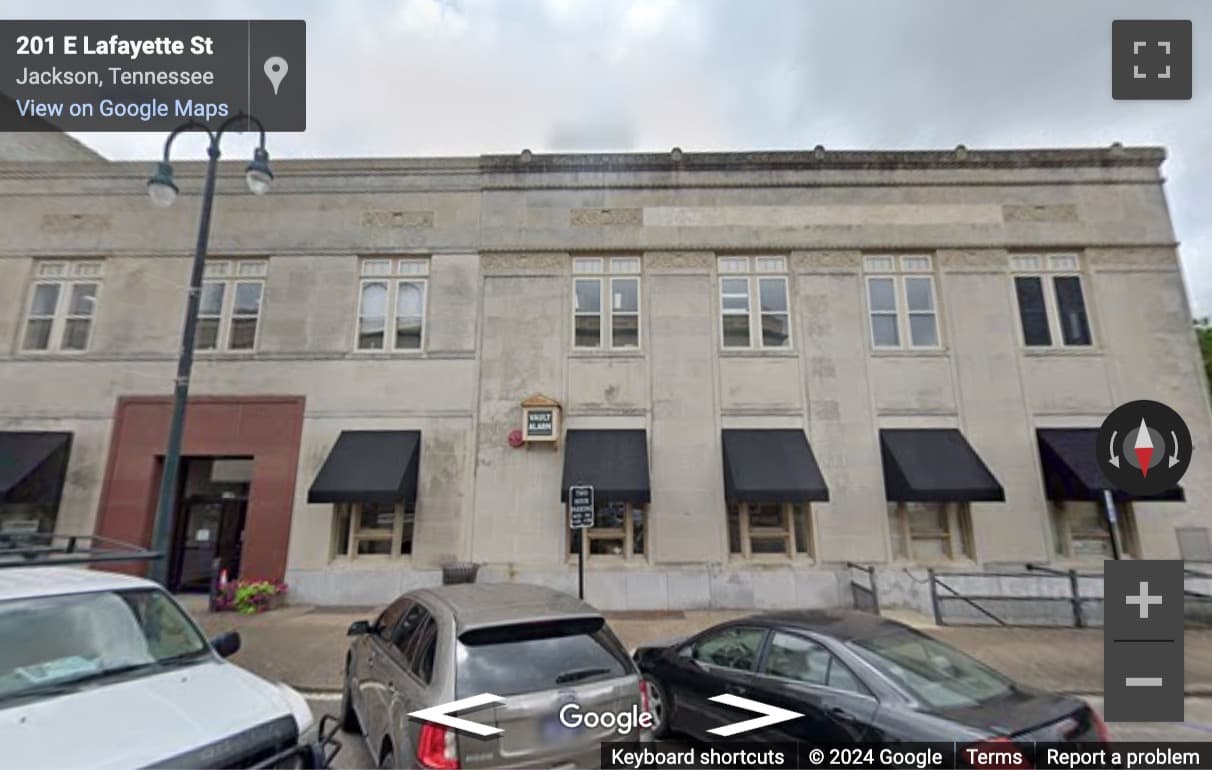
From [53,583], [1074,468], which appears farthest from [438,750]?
[1074,468]

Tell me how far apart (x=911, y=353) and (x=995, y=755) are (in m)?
11.6

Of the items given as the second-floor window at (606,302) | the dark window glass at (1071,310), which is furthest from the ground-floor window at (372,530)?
the dark window glass at (1071,310)

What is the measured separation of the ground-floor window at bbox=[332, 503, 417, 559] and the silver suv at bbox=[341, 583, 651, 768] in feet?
26.9

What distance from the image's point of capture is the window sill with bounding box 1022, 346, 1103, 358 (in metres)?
13.0

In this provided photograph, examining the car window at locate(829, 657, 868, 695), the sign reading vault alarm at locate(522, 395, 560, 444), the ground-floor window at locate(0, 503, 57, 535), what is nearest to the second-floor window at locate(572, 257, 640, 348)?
the sign reading vault alarm at locate(522, 395, 560, 444)

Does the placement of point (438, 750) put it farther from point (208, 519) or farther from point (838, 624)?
point (208, 519)

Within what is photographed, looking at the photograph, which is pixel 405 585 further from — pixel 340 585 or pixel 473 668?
pixel 473 668

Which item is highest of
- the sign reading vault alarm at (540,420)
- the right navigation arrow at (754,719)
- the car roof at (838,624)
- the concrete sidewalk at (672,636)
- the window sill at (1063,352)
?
the window sill at (1063,352)

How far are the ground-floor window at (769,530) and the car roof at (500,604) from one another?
27.4ft

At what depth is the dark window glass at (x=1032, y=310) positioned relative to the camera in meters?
13.2

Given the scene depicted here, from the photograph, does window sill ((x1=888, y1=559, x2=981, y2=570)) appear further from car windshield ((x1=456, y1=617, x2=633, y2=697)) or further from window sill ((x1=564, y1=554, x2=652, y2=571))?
car windshield ((x1=456, y1=617, x2=633, y2=697))

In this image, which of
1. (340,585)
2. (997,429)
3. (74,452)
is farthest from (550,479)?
(74,452)

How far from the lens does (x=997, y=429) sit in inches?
496

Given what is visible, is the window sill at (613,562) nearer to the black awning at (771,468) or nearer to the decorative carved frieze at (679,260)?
the black awning at (771,468)
